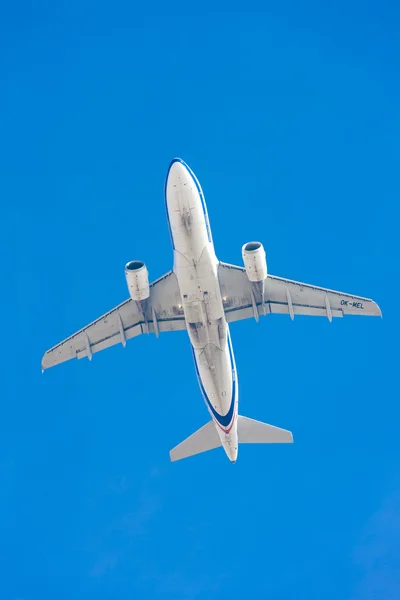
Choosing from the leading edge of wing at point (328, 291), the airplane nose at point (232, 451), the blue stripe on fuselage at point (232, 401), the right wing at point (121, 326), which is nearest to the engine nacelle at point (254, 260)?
the leading edge of wing at point (328, 291)

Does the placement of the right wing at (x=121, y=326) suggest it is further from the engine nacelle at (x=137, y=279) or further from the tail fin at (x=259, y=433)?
the tail fin at (x=259, y=433)

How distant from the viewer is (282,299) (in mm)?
46094

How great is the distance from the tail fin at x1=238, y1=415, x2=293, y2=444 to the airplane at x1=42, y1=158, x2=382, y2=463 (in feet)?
0.20

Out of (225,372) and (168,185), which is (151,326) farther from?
(168,185)

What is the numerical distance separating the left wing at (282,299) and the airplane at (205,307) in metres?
0.06

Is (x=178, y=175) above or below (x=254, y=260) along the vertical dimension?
above

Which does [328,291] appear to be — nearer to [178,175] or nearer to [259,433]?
[259,433]

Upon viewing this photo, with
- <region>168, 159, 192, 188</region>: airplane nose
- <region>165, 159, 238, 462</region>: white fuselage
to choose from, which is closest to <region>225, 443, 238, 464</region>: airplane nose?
<region>165, 159, 238, 462</region>: white fuselage

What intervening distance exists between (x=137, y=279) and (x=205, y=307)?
4.00 m

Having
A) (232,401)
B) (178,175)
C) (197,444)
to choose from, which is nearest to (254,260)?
(178,175)

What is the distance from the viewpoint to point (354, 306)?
4506 cm

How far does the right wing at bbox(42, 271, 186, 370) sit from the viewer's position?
152 ft

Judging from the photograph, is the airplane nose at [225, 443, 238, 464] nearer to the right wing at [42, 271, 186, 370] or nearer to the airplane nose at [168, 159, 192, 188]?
the right wing at [42, 271, 186, 370]

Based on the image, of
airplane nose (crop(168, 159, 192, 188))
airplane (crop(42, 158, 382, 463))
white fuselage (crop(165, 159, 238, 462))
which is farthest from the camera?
airplane (crop(42, 158, 382, 463))
